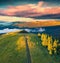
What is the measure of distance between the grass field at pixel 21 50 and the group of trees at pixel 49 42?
0.32ft

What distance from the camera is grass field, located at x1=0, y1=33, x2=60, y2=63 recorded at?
4.71m

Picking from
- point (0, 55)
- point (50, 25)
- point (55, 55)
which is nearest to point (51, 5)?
point (50, 25)

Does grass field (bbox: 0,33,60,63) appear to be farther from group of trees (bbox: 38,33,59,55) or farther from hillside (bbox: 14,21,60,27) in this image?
hillside (bbox: 14,21,60,27)

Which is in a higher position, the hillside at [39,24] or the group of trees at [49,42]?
the hillside at [39,24]

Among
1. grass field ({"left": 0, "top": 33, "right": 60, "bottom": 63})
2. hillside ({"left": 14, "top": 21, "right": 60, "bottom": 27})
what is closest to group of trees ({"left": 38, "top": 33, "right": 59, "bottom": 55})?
grass field ({"left": 0, "top": 33, "right": 60, "bottom": 63})

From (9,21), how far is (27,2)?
0.67 metres

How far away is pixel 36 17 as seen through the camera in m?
5.09

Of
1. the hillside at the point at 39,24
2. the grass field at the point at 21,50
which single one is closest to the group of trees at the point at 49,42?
the grass field at the point at 21,50

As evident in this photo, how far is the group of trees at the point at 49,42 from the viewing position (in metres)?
4.86

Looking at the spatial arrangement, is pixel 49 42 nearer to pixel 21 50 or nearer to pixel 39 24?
pixel 39 24

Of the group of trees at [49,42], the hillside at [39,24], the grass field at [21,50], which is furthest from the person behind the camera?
the hillside at [39,24]

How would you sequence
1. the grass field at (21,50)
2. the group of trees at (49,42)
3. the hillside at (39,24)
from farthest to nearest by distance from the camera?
the hillside at (39,24)
the group of trees at (49,42)
the grass field at (21,50)

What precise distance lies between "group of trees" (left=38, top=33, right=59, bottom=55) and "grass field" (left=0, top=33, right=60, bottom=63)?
0.32 ft

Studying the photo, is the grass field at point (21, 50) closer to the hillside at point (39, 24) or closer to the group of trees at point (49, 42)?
the group of trees at point (49, 42)
